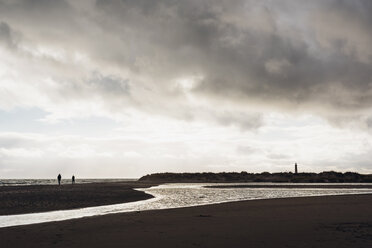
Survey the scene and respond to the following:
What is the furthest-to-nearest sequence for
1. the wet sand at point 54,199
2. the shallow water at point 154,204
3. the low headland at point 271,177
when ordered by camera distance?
the low headland at point 271,177, the wet sand at point 54,199, the shallow water at point 154,204

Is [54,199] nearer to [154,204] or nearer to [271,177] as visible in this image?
[154,204]

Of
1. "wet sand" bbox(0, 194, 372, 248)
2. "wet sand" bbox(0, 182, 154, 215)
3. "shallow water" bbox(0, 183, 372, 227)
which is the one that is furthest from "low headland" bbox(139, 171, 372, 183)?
"wet sand" bbox(0, 194, 372, 248)

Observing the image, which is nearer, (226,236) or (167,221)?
(226,236)

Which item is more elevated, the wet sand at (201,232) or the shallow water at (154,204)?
the wet sand at (201,232)

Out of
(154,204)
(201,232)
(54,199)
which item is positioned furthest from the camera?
(54,199)

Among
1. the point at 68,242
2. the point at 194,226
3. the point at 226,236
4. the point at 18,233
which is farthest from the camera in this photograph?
the point at 194,226

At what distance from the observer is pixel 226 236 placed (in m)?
10.8

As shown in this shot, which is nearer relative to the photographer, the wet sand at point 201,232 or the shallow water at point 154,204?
the wet sand at point 201,232

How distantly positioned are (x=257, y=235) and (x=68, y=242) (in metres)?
5.88

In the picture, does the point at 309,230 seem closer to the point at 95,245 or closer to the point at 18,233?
the point at 95,245

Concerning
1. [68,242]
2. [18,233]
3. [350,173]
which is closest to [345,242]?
[68,242]

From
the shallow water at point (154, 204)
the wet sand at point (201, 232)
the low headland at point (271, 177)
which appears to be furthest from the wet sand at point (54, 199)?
the low headland at point (271, 177)

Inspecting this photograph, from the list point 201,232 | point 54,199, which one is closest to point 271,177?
point 54,199

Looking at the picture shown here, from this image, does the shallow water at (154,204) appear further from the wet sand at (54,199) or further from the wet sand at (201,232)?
the wet sand at (201,232)
